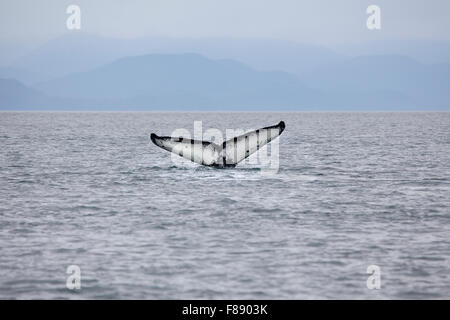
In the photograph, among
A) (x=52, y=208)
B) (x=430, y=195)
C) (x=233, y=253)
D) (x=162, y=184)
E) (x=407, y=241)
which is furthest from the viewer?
(x=162, y=184)

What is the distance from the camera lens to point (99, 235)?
51.6 feet

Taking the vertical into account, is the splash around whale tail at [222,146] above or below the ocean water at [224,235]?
above

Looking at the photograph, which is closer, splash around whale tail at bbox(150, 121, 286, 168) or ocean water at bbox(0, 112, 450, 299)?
ocean water at bbox(0, 112, 450, 299)

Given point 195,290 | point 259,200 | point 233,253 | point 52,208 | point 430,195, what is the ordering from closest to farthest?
point 195,290, point 233,253, point 52,208, point 259,200, point 430,195

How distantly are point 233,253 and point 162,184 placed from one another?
472 inches

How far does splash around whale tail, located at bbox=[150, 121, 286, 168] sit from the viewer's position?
2477 cm

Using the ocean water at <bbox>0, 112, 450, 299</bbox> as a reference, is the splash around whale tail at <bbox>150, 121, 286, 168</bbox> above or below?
above

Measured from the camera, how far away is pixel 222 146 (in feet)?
86.7

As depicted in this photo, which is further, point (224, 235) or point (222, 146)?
point (222, 146)

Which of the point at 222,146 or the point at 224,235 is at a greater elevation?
the point at 222,146

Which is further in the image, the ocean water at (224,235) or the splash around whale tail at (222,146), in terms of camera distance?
the splash around whale tail at (222,146)

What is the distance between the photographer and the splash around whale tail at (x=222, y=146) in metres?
24.8
